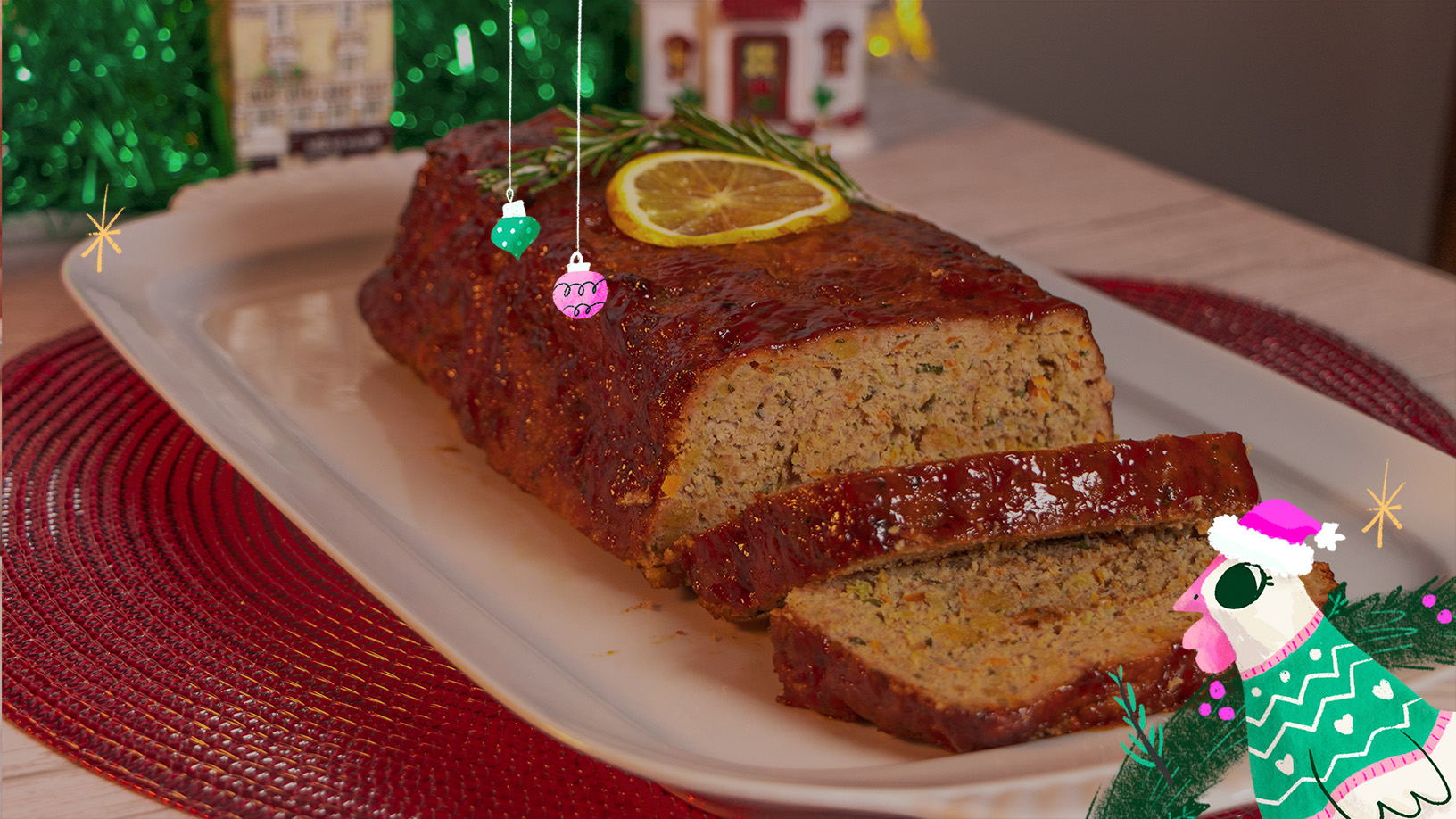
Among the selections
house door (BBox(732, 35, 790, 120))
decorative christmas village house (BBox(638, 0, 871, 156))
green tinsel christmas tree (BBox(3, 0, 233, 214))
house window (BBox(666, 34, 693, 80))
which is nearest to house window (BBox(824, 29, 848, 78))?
decorative christmas village house (BBox(638, 0, 871, 156))

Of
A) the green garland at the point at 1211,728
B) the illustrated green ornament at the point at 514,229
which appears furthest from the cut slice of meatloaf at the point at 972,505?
the illustrated green ornament at the point at 514,229

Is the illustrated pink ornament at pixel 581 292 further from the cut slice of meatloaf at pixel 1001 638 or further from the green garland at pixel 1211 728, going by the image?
the green garland at pixel 1211 728

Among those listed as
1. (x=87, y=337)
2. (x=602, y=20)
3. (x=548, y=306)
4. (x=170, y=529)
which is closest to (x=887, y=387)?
(x=548, y=306)

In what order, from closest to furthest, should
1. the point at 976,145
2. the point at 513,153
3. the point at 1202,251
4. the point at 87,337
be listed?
the point at 513,153 < the point at 87,337 < the point at 1202,251 < the point at 976,145

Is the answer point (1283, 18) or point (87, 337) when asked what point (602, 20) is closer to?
point (87, 337)

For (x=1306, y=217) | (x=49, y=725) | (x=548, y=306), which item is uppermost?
(x=548, y=306)

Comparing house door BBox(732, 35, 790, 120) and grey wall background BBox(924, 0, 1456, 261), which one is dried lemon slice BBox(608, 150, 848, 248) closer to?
house door BBox(732, 35, 790, 120)

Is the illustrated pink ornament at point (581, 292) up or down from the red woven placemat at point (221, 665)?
up

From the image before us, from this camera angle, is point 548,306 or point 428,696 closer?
point 428,696
